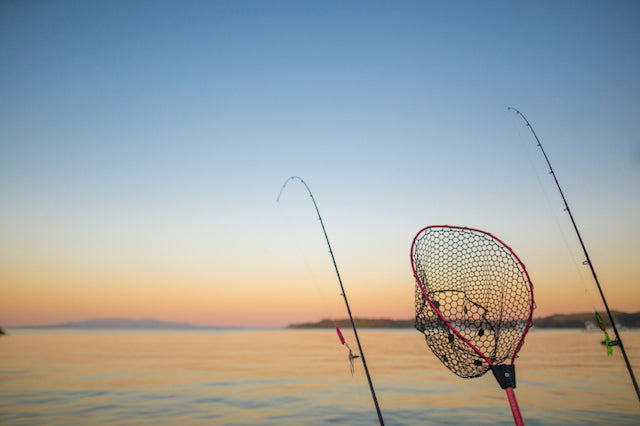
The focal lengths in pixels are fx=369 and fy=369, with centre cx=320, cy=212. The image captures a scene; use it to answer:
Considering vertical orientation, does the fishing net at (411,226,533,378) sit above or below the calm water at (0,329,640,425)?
above

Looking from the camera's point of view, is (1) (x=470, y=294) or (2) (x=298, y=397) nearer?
(1) (x=470, y=294)

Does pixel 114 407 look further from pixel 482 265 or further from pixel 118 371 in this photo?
pixel 482 265

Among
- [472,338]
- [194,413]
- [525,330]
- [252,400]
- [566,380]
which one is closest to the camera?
[525,330]

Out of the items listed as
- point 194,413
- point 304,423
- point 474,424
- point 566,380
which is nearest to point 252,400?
point 194,413

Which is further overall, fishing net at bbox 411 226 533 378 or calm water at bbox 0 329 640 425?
calm water at bbox 0 329 640 425

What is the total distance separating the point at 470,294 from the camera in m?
6.15

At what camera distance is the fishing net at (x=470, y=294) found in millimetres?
5090

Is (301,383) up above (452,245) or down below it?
below

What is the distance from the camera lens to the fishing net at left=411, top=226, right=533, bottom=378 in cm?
509

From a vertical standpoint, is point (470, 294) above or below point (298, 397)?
above

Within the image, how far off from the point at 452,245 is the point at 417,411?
27.4 feet

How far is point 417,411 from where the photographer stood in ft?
39.5

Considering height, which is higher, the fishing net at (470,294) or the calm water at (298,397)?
the fishing net at (470,294)

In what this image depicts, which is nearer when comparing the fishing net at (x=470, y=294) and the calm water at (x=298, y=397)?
the fishing net at (x=470, y=294)
